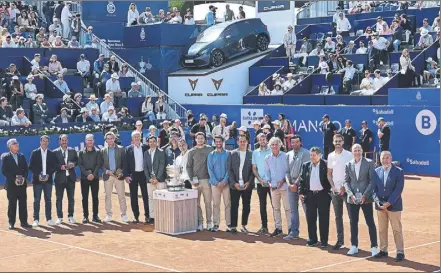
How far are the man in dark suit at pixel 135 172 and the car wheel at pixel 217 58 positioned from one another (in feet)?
65.3

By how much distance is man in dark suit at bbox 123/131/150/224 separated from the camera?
1709 cm

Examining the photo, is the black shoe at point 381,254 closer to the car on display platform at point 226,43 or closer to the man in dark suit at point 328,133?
the man in dark suit at point 328,133

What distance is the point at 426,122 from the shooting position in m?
25.0

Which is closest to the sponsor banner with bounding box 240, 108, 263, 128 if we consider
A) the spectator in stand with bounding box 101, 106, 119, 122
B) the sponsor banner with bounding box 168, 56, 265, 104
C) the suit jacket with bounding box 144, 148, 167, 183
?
the spectator in stand with bounding box 101, 106, 119, 122

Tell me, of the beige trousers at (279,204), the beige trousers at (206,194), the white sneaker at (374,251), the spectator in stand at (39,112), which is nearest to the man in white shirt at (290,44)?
the spectator in stand at (39,112)

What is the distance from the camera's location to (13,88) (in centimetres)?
2862

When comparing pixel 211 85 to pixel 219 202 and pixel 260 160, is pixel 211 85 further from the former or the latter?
pixel 260 160

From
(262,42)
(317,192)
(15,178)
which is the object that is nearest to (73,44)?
(262,42)

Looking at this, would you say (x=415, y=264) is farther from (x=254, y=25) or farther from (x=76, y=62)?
(x=254, y=25)

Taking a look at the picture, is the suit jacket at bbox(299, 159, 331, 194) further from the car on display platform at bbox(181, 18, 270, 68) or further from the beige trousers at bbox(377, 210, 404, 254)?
the car on display platform at bbox(181, 18, 270, 68)

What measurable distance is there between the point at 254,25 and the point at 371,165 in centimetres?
2649

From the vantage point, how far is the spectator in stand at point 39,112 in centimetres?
2775

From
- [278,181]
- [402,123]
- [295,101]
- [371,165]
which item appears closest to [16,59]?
[295,101]

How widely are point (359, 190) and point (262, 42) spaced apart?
2648cm
